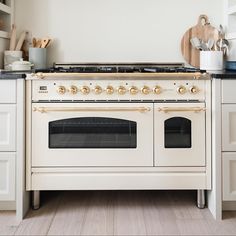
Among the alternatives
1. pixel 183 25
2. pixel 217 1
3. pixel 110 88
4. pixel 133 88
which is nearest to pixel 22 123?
pixel 110 88

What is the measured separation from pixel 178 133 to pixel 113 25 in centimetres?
108

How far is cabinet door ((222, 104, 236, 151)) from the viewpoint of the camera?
1.98 metres

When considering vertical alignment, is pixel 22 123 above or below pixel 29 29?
below

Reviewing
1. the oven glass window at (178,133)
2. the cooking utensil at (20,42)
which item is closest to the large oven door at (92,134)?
the oven glass window at (178,133)

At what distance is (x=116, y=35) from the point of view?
2654mm

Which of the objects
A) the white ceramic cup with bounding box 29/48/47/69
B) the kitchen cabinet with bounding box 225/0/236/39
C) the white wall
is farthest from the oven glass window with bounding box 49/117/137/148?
the kitchen cabinet with bounding box 225/0/236/39

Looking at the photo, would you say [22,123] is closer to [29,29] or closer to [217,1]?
[29,29]

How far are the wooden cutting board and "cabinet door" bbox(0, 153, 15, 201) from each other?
1.49 meters

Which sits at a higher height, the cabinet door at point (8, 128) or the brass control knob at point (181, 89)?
the brass control knob at point (181, 89)

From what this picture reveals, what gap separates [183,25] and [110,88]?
39.9 inches

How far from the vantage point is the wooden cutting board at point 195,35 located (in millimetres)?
2621

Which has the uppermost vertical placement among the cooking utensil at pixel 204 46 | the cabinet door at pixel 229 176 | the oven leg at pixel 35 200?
the cooking utensil at pixel 204 46

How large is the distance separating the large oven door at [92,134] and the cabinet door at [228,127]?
422 millimetres

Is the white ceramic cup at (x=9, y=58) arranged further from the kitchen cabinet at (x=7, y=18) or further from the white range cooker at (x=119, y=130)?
the white range cooker at (x=119, y=130)
